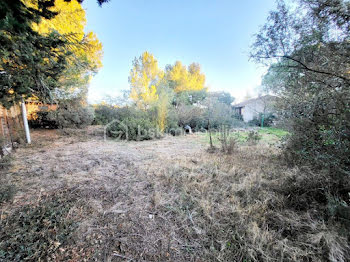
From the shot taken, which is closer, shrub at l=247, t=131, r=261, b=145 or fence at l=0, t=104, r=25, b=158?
fence at l=0, t=104, r=25, b=158

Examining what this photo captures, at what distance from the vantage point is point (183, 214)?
1541 millimetres

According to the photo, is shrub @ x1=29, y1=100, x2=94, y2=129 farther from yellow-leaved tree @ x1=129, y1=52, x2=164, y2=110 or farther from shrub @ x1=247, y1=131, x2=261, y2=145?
shrub @ x1=247, y1=131, x2=261, y2=145

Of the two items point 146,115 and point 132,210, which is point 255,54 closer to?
point 132,210

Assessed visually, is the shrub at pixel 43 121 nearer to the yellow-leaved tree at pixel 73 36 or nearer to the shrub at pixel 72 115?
the shrub at pixel 72 115

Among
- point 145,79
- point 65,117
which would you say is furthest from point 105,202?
point 145,79

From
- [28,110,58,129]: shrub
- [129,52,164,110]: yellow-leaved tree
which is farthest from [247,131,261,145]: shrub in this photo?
[28,110,58,129]: shrub

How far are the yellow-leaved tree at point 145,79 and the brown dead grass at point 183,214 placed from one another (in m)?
6.50

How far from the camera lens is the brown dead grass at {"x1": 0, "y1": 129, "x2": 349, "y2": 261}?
1072 millimetres

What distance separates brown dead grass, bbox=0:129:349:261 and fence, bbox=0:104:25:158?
137 centimetres

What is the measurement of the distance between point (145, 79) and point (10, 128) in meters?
7.26

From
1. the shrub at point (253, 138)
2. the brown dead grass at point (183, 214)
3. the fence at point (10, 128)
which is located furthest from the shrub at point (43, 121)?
the shrub at point (253, 138)

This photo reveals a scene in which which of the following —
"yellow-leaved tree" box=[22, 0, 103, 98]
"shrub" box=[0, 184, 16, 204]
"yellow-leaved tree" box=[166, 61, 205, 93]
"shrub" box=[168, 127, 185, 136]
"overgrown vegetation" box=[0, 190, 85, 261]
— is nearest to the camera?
"overgrown vegetation" box=[0, 190, 85, 261]

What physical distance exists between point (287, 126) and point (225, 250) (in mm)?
2809

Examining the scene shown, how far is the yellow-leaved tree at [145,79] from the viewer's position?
29.3ft
